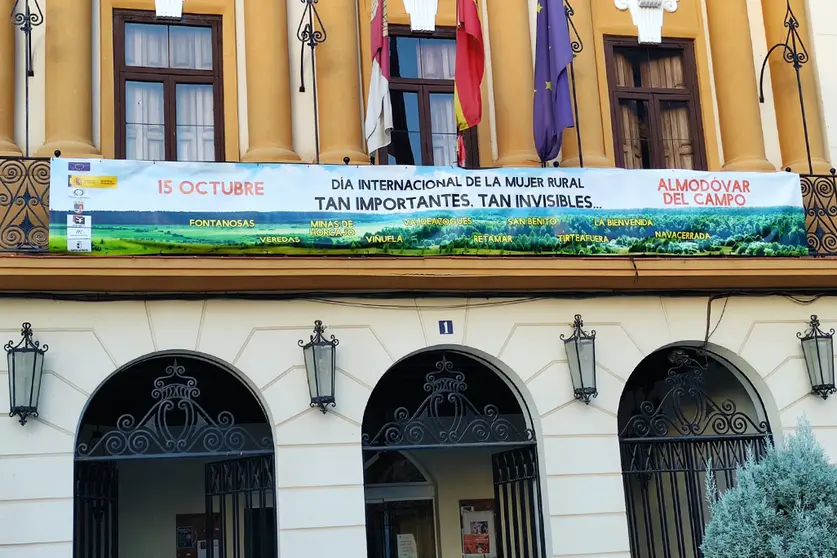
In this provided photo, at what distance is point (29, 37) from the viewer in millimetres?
10945

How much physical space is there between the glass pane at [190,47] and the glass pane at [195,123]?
0.24m

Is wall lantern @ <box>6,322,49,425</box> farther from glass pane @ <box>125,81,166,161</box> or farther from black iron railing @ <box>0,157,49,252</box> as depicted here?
glass pane @ <box>125,81,166,161</box>

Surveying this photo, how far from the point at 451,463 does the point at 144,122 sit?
19.1ft

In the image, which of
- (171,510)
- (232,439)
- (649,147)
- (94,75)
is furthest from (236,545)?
(649,147)

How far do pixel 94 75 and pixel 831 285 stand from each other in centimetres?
795

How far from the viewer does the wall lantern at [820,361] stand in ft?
38.0

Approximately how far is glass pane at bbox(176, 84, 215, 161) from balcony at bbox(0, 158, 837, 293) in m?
1.56

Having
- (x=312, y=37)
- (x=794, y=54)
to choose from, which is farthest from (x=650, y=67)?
(x=312, y=37)

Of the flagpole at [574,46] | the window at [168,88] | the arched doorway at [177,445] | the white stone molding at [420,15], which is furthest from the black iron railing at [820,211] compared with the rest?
the window at [168,88]

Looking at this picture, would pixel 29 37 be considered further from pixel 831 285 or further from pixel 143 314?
pixel 831 285

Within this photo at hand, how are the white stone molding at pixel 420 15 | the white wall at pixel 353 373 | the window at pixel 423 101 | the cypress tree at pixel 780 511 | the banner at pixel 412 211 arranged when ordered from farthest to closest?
the white stone molding at pixel 420 15, the window at pixel 423 101, the banner at pixel 412 211, the white wall at pixel 353 373, the cypress tree at pixel 780 511

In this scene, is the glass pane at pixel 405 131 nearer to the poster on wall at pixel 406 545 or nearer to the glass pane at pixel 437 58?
the glass pane at pixel 437 58

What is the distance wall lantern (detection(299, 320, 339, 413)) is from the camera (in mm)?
10445

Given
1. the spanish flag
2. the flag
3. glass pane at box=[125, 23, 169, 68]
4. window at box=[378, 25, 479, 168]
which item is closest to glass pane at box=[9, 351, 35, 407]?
glass pane at box=[125, 23, 169, 68]
